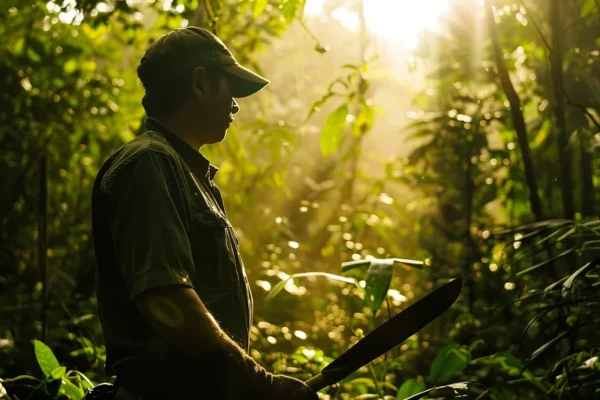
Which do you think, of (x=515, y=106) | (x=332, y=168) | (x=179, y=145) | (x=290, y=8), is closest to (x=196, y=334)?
(x=179, y=145)

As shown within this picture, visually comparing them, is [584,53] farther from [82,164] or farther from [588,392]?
[82,164]

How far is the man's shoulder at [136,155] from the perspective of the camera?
181 cm

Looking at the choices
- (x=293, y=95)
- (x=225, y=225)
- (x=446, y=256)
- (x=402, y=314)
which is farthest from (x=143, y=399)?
(x=293, y=95)

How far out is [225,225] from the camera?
1971 mm

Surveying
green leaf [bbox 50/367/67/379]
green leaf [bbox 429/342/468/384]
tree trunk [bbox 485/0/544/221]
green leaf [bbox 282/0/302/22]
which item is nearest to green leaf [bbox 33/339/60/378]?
green leaf [bbox 50/367/67/379]

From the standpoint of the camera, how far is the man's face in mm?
2031

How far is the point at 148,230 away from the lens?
1.73 meters

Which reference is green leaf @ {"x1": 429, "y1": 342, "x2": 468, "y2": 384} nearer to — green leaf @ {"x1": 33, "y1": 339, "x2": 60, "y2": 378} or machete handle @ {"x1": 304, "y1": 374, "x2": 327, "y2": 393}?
machete handle @ {"x1": 304, "y1": 374, "x2": 327, "y2": 393}

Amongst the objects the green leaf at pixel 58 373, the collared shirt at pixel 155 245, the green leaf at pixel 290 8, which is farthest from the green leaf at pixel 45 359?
the green leaf at pixel 290 8

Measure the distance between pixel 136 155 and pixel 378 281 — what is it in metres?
0.84

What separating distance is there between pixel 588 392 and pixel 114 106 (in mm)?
3691

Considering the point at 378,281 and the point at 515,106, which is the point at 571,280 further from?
the point at 515,106

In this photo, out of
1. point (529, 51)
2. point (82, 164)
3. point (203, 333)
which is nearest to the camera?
point (203, 333)

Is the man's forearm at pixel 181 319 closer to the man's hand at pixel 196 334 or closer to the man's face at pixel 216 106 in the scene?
the man's hand at pixel 196 334
